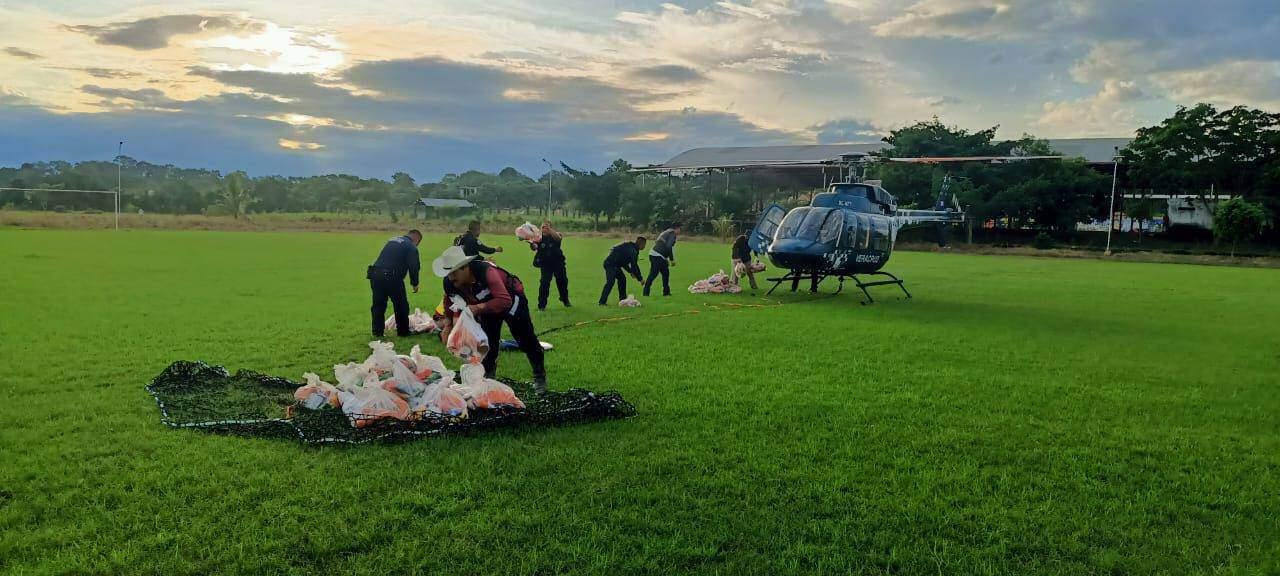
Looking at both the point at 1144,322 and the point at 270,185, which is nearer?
the point at 1144,322

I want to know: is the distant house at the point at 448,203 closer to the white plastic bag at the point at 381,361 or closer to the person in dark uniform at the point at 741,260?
the person in dark uniform at the point at 741,260

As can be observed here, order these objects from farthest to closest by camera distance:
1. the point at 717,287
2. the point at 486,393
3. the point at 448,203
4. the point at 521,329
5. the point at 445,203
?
the point at 448,203 < the point at 445,203 < the point at 717,287 < the point at 521,329 < the point at 486,393

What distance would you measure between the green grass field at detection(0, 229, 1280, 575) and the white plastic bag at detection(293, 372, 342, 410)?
0.92 metres

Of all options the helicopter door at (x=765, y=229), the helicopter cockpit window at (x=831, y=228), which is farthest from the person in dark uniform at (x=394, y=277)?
the helicopter door at (x=765, y=229)

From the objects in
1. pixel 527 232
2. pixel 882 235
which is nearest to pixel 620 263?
pixel 527 232

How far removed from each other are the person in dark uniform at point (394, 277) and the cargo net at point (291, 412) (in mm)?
3521

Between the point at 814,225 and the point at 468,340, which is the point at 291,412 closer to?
the point at 468,340

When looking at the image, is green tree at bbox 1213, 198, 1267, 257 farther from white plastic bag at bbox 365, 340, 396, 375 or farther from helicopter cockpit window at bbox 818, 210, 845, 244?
white plastic bag at bbox 365, 340, 396, 375

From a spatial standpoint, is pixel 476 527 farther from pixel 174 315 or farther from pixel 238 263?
pixel 238 263

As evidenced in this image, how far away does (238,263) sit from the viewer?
2634cm

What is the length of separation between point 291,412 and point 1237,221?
169 ft

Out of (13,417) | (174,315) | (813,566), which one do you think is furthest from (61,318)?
(813,566)

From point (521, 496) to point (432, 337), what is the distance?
23.2ft

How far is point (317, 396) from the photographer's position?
23.7ft
